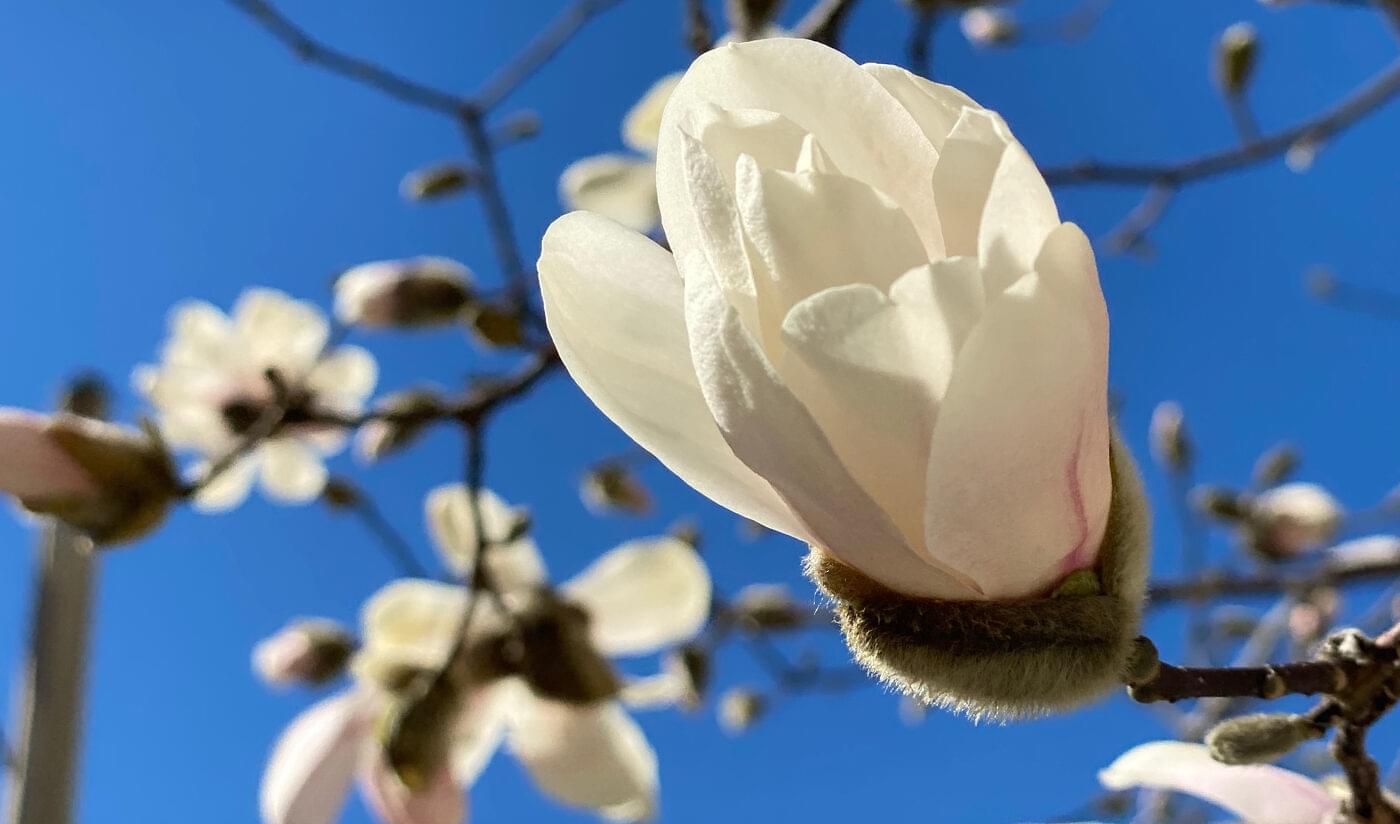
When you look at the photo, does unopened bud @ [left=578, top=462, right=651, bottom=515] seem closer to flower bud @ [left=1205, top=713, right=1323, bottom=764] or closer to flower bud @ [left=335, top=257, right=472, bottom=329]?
flower bud @ [left=335, top=257, right=472, bottom=329]

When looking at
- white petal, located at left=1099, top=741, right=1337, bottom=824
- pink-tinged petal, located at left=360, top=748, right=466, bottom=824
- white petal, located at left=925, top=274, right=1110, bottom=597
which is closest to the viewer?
white petal, located at left=925, top=274, right=1110, bottom=597

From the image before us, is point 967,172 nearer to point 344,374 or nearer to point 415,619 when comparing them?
point 415,619

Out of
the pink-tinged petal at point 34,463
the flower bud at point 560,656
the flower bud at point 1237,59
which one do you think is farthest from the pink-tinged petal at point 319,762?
the flower bud at point 1237,59

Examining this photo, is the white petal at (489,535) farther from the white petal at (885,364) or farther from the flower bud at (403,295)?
the white petal at (885,364)

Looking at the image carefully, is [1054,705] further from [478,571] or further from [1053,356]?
[478,571]

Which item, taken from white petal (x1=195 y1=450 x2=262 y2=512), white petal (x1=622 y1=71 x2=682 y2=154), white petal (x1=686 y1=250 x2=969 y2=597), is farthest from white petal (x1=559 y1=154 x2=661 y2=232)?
white petal (x1=686 y1=250 x2=969 y2=597)

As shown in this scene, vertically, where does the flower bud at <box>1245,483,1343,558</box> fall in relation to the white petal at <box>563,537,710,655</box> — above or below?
below

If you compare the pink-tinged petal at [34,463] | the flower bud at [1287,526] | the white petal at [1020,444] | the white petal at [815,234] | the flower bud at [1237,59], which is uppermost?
the white petal at [815,234]
